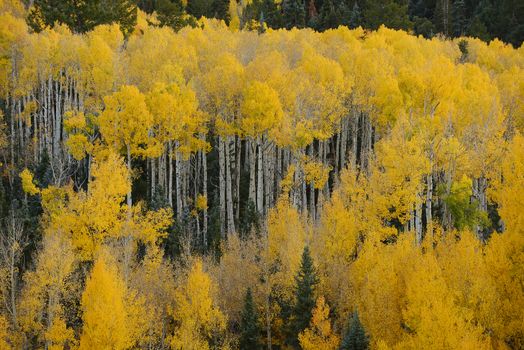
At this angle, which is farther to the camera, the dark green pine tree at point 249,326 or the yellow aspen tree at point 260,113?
the yellow aspen tree at point 260,113

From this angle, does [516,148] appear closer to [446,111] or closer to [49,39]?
[446,111]

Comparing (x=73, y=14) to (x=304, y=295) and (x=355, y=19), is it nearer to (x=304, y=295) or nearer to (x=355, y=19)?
(x=355, y=19)

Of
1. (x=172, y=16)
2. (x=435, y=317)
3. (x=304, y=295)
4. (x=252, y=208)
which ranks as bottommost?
(x=304, y=295)

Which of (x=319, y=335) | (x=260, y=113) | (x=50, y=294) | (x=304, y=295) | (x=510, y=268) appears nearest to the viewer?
(x=510, y=268)

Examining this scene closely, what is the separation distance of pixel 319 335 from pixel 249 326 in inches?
125

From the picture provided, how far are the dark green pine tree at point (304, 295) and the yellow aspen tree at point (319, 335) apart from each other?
1.79ft

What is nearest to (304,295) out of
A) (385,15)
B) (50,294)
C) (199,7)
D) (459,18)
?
(50,294)

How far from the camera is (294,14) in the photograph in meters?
72.1

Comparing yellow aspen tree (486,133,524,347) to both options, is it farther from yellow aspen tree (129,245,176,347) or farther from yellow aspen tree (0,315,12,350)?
yellow aspen tree (0,315,12,350)

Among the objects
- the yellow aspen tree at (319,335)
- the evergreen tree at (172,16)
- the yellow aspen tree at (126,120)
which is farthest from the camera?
the evergreen tree at (172,16)

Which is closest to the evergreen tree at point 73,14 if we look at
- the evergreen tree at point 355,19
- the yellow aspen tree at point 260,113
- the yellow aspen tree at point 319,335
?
the yellow aspen tree at point 260,113

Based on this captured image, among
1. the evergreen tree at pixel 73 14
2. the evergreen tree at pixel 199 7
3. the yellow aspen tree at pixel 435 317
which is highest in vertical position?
the evergreen tree at pixel 199 7

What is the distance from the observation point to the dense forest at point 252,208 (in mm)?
23625

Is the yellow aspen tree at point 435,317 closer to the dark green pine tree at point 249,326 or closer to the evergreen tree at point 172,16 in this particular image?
the dark green pine tree at point 249,326
